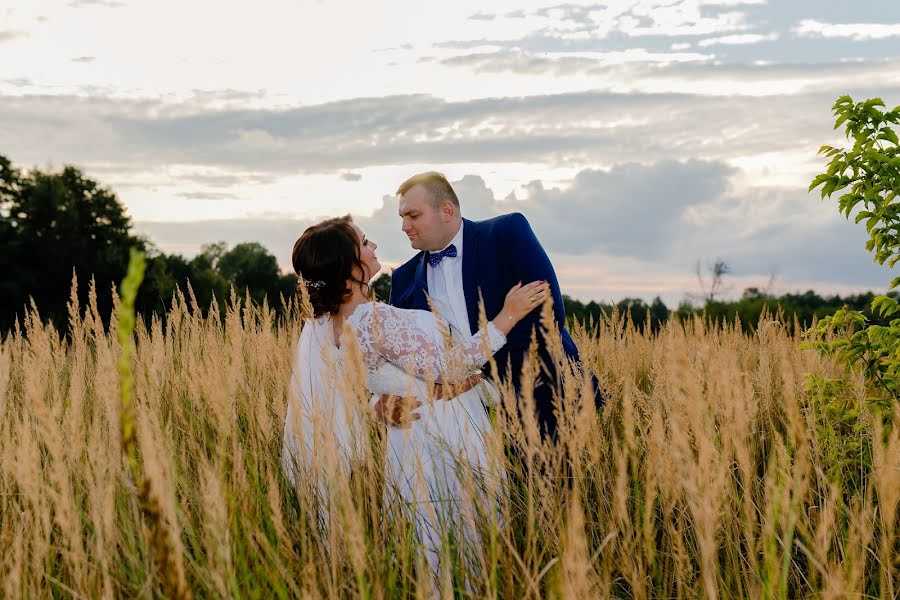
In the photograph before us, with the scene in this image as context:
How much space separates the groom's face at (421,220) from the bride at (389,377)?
367mm

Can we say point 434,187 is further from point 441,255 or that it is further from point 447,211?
point 441,255

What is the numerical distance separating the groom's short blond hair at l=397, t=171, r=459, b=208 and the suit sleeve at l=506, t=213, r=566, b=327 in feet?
1.31

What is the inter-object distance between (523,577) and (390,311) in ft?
4.55

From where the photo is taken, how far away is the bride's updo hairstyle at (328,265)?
143 inches

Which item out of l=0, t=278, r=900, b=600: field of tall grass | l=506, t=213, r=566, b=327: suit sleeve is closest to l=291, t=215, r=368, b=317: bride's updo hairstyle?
l=0, t=278, r=900, b=600: field of tall grass

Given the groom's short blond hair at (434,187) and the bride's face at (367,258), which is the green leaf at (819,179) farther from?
the bride's face at (367,258)

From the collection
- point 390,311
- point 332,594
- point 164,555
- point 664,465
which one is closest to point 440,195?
point 390,311

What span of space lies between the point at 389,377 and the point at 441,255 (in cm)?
104

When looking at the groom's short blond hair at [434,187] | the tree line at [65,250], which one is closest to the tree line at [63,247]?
the tree line at [65,250]

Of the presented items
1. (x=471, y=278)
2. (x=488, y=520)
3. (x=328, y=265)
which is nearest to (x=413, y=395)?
(x=488, y=520)

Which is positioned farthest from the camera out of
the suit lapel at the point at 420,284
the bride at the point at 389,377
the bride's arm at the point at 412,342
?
the suit lapel at the point at 420,284

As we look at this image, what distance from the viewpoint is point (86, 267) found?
74.4 feet

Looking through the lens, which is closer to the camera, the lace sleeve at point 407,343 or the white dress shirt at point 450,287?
the lace sleeve at point 407,343

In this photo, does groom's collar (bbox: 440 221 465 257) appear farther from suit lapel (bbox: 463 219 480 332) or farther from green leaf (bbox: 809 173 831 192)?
green leaf (bbox: 809 173 831 192)
